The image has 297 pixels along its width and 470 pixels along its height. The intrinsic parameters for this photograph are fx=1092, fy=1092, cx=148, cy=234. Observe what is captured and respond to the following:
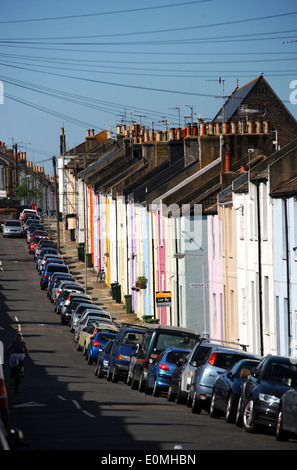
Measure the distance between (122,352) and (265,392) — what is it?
16594 millimetres

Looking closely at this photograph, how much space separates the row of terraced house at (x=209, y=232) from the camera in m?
37.7

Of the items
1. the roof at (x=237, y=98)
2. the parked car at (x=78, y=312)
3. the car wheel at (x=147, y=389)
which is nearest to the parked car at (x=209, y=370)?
the car wheel at (x=147, y=389)

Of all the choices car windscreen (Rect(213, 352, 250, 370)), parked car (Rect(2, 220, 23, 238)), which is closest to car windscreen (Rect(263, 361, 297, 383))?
car windscreen (Rect(213, 352, 250, 370))

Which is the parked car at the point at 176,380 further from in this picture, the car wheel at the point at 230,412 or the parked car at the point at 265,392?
the parked car at the point at 265,392

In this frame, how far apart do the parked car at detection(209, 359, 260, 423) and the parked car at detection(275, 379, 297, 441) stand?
3491mm

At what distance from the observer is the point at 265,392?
21656 mm

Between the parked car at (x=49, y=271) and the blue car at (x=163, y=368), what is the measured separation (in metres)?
41.7

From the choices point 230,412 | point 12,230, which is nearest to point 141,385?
point 230,412

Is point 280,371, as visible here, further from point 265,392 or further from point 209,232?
point 209,232

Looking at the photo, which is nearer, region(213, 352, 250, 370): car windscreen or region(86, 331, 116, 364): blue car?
region(213, 352, 250, 370): car windscreen

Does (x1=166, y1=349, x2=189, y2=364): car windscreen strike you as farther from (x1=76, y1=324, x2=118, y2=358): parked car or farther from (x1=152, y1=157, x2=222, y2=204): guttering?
(x1=152, y1=157, x2=222, y2=204): guttering

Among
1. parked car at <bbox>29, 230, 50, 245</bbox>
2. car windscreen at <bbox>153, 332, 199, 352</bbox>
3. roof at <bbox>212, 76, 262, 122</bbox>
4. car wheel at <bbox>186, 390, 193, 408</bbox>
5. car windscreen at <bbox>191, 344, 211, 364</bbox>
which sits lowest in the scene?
car wheel at <bbox>186, 390, 193, 408</bbox>

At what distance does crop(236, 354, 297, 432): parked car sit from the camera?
2147cm

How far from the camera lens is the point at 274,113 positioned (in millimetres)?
92312
